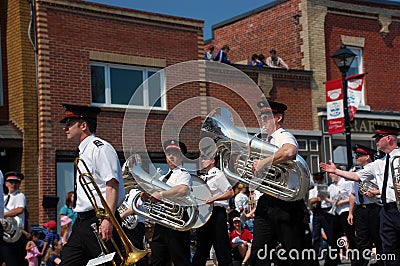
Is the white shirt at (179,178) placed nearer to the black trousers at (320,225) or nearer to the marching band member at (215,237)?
the marching band member at (215,237)

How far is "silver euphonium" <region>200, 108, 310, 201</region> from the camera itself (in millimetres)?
7543

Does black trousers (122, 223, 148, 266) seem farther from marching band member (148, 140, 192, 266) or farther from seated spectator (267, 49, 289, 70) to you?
seated spectator (267, 49, 289, 70)

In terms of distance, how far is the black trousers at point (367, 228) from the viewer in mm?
10270

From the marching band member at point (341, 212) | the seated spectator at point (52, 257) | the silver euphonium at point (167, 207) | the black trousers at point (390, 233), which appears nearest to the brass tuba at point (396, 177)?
the black trousers at point (390, 233)

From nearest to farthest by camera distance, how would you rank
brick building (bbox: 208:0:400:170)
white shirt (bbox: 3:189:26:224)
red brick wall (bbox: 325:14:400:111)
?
white shirt (bbox: 3:189:26:224), brick building (bbox: 208:0:400:170), red brick wall (bbox: 325:14:400:111)

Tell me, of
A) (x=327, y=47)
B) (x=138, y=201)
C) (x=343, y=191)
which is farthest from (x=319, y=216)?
(x=327, y=47)

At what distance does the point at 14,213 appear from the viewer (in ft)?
34.7

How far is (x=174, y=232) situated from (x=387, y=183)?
8.80 ft

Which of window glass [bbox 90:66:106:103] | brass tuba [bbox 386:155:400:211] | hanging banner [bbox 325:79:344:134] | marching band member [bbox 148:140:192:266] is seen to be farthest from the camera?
hanging banner [bbox 325:79:344:134]

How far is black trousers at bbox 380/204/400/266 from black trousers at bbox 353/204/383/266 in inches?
63.1

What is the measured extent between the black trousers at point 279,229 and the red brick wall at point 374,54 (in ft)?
48.2

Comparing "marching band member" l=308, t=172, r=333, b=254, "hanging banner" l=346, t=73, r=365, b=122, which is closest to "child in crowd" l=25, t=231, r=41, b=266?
"marching band member" l=308, t=172, r=333, b=254

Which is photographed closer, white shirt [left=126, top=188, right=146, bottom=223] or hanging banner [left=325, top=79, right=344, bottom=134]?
white shirt [left=126, top=188, right=146, bottom=223]

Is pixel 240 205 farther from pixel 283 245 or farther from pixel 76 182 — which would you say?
pixel 76 182
